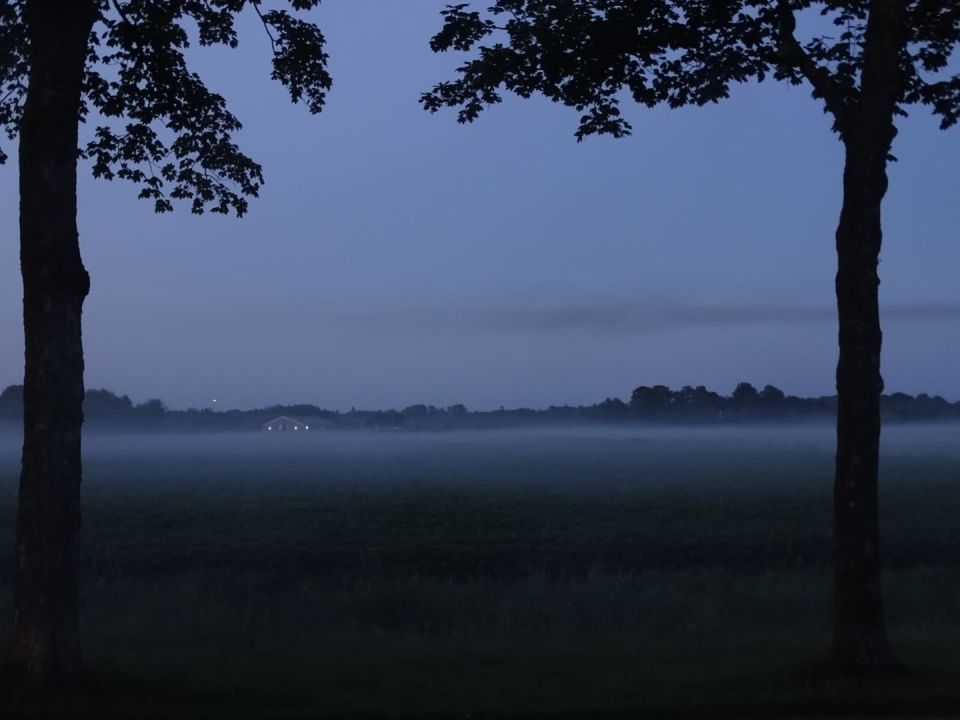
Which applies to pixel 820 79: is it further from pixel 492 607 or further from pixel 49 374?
pixel 492 607

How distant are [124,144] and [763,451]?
111 metres

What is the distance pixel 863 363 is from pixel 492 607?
25.9 feet

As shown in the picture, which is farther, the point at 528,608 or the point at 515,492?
the point at 515,492

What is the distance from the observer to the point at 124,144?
45.8 ft

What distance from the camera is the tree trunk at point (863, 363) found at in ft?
33.8

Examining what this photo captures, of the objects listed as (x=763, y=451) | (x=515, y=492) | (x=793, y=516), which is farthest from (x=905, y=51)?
(x=763, y=451)

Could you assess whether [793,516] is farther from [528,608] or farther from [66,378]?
[66,378]

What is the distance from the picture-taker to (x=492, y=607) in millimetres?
16672

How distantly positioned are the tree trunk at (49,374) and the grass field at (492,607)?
0.69 m

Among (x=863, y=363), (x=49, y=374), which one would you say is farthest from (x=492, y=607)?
(x=49, y=374)

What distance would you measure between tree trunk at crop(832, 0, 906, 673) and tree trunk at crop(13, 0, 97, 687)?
6.64 metres

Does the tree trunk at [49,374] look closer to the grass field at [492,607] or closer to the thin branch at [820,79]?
the grass field at [492,607]

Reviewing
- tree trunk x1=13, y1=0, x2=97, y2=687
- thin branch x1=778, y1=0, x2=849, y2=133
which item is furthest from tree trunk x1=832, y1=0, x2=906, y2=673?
tree trunk x1=13, y1=0, x2=97, y2=687

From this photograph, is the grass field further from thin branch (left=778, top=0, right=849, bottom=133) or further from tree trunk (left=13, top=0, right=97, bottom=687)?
thin branch (left=778, top=0, right=849, bottom=133)
